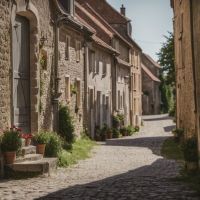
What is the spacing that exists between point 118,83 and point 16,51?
81.8 ft

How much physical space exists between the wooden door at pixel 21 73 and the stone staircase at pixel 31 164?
147cm

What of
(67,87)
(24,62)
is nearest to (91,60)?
(67,87)

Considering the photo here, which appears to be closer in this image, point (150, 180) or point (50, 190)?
point (50, 190)

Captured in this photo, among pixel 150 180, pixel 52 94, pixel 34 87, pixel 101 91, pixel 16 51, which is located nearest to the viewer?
pixel 150 180

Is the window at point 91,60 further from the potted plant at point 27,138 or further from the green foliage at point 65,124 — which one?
the potted plant at point 27,138

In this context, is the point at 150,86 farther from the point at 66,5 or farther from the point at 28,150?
the point at 28,150

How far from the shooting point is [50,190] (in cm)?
1027

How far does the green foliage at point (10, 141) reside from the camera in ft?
40.8

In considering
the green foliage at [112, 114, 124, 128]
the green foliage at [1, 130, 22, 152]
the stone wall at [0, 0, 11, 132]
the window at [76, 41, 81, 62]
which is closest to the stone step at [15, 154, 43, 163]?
the green foliage at [1, 130, 22, 152]

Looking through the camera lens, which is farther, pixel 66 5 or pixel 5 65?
pixel 66 5

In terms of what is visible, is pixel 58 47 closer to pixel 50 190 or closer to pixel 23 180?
pixel 23 180

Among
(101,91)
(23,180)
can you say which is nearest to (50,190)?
(23,180)

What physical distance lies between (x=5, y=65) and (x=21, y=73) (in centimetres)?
199

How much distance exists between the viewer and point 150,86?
2901 inches
